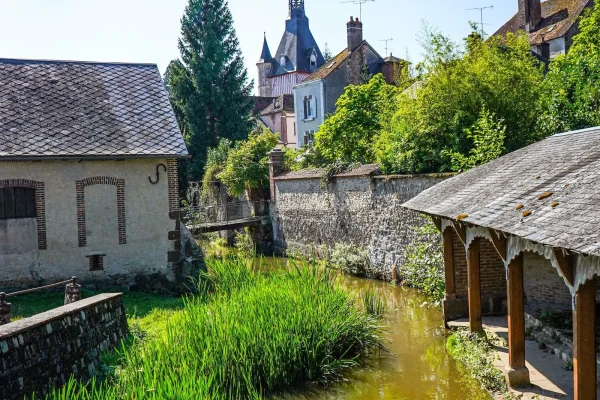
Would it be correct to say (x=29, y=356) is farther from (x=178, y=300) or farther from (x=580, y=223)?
(x=178, y=300)

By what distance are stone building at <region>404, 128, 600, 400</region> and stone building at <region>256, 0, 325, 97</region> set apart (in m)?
57.8

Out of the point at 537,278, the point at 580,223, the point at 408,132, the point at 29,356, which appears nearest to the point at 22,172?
the point at 29,356

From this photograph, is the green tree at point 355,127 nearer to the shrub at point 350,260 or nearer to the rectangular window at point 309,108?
the shrub at point 350,260

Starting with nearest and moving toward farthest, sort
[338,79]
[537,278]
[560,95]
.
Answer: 1. [537,278]
2. [560,95]
3. [338,79]

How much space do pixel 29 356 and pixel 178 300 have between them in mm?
7848

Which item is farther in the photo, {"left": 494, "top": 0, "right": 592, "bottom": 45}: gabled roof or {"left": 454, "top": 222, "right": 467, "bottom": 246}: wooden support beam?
{"left": 494, "top": 0, "right": 592, "bottom": 45}: gabled roof

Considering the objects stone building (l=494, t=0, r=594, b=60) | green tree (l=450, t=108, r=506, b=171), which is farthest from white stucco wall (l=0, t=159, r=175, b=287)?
stone building (l=494, t=0, r=594, b=60)

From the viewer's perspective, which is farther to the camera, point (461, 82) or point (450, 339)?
point (461, 82)

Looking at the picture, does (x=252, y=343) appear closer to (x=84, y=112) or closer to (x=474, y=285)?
(x=474, y=285)

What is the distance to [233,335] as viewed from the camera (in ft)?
27.5

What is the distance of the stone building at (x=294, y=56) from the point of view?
69125 millimetres

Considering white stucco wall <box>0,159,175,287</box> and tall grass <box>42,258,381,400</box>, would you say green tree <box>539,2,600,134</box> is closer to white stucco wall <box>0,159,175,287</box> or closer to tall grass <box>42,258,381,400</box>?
tall grass <box>42,258,381,400</box>

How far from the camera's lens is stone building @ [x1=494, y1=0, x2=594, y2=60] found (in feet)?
90.3

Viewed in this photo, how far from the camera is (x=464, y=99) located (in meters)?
16.7
